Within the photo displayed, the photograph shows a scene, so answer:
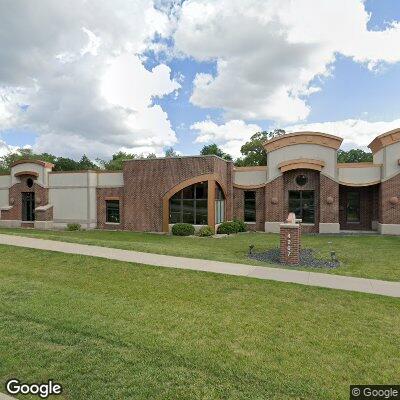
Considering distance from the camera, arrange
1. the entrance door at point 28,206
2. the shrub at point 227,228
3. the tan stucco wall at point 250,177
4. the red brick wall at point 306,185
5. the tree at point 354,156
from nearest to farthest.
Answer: the shrub at point 227,228 < the red brick wall at point 306,185 < the tan stucco wall at point 250,177 < the entrance door at point 28,206 < the tree at point 354,156

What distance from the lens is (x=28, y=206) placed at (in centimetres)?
3162

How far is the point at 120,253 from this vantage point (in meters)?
12.8

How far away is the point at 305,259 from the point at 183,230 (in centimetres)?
1179

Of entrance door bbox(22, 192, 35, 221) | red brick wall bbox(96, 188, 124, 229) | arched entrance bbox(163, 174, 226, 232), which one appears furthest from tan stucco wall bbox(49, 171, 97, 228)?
arched entrance bbox(163, 174, 226, 232)

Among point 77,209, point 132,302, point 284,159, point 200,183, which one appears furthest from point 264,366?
point 77,209

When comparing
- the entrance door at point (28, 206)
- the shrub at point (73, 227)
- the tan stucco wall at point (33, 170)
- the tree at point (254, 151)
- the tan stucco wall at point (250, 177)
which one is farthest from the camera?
the tree at point (254, 151)

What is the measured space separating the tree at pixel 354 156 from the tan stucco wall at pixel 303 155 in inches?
2101

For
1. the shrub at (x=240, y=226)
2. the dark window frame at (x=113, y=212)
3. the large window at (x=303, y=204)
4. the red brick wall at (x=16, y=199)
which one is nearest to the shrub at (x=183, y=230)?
the shrub at (x=240, y=226)

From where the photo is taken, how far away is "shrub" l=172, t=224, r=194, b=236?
24219mm

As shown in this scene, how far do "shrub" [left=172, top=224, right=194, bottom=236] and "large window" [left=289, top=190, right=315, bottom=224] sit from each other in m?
8.04

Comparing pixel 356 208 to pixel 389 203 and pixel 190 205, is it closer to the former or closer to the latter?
→ pixel 389 203

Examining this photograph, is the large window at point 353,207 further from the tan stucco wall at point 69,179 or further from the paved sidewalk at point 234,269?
the tan stucco wall at point 69,179

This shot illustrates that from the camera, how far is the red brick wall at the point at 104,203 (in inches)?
1107

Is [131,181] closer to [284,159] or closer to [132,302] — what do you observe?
[284,159]
